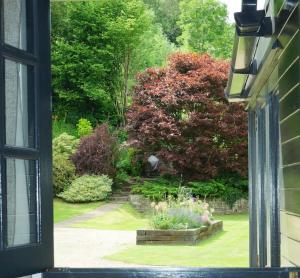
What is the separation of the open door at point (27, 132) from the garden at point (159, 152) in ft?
25.8

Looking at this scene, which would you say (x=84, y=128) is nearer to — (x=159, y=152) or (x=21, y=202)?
(x=159, y=152)

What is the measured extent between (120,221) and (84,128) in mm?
5970

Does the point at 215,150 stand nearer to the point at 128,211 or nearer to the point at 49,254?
the point at 128,211

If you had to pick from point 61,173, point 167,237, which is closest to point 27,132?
point 167,237

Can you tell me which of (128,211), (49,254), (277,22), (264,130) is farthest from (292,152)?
(128,211)

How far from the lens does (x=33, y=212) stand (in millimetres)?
2061

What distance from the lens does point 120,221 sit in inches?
556

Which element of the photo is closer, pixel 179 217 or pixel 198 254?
pixel 198 254

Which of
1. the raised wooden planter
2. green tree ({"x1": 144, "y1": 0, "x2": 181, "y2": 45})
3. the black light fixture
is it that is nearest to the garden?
the raised wooden planter

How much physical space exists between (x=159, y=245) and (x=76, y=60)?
13208 mm

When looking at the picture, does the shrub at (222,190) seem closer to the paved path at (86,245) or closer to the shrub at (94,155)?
the shrub at (94,155)

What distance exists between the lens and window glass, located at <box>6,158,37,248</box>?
1.98 metres

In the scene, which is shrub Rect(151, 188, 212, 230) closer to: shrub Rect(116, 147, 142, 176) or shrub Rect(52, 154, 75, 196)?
shrub Rect(52, 154, 75, 196)

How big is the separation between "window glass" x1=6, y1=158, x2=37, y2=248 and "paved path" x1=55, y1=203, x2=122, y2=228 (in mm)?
11194
